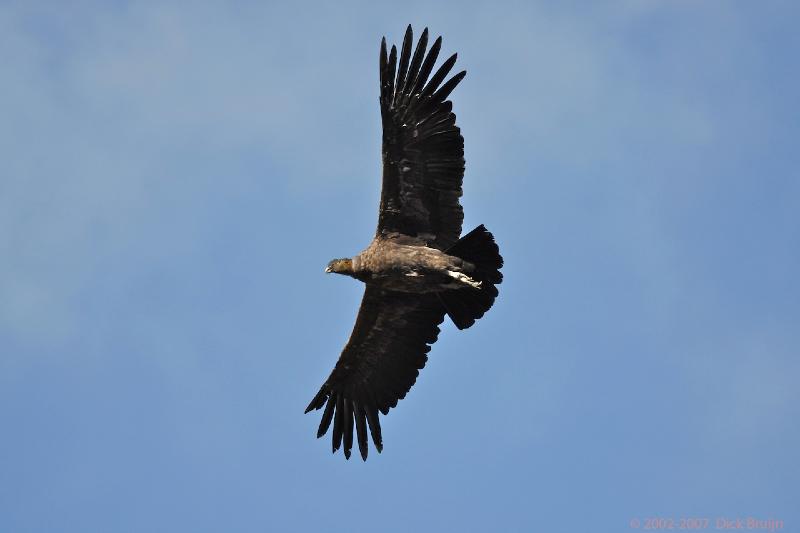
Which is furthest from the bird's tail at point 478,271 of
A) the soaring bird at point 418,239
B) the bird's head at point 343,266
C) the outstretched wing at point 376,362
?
the bird's head at point 343,266

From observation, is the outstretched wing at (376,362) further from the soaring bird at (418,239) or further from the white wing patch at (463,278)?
the white wing patch at (463,278)

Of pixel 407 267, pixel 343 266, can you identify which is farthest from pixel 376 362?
pixel 407 267

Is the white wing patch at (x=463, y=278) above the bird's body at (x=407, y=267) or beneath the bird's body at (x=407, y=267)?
beneath

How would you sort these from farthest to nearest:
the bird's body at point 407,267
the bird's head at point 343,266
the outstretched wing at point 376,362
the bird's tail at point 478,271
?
1. the outstretched wing at point 376,362
2. the bird's head at point 343,266
3. the bird's body at point 407,267
4. the bird's tail at point 478,271

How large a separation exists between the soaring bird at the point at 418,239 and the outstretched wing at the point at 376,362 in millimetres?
15

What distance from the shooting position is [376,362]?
63.7 ft

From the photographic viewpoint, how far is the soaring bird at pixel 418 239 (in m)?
17.7

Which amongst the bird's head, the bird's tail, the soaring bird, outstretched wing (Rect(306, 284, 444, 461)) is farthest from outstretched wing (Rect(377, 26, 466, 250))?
outstretched wing (Rect(306, 284, 444, 461))

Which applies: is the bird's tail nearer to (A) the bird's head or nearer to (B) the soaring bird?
(B) the soaring bird

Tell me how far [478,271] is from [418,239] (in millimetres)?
977

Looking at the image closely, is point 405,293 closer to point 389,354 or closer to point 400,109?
point 389,354

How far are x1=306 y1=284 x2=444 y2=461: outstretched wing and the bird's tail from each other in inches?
27.2

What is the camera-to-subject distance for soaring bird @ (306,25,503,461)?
17.7 m

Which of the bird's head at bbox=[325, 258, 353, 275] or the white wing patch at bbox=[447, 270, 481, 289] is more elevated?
the bird's head at bbox=[325, 258, 353, 275]
